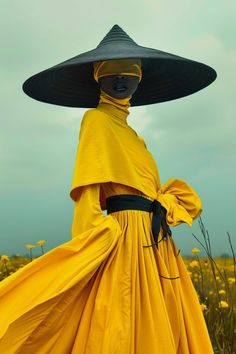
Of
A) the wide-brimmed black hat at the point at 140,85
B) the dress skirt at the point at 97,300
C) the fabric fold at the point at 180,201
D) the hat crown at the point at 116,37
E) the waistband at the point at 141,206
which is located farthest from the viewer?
the hat crown at the point at 116,37

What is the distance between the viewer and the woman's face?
410 centimetres

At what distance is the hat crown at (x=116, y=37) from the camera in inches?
169

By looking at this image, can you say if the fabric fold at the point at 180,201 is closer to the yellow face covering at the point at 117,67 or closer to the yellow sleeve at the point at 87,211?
the yellow sleeve at the point at 87,211

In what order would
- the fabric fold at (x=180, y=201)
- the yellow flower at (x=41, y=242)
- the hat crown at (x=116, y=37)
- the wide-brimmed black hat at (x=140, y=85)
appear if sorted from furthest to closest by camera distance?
1. the yellow flower at (x=41, y=242)
2. the hat crown at (x=116, y=37)
3. the wide-brimmed black hat at (x=140, y=85)
4. the fabric fold at (x=180, y=201)

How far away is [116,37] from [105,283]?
166cm

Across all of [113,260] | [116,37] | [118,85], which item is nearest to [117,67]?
[118,85]

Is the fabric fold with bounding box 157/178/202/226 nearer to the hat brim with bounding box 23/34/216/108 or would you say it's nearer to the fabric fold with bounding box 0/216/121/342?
the fabric fold with bounding box 0/216/121/342

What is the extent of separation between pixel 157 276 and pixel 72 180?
0.74 metres

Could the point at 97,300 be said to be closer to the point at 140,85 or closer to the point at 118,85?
the point at 118,85

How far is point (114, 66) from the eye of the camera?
161 inches

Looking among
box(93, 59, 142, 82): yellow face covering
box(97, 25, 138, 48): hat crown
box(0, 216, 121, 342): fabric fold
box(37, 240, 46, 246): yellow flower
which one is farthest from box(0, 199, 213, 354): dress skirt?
box(37, 240, 46, 246): yellow flower

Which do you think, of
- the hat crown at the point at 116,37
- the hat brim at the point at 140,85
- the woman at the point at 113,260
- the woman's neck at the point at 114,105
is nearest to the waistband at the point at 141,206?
the woman at the point at 113,260

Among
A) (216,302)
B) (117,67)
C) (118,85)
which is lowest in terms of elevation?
(216,302)

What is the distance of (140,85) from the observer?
476 cm
